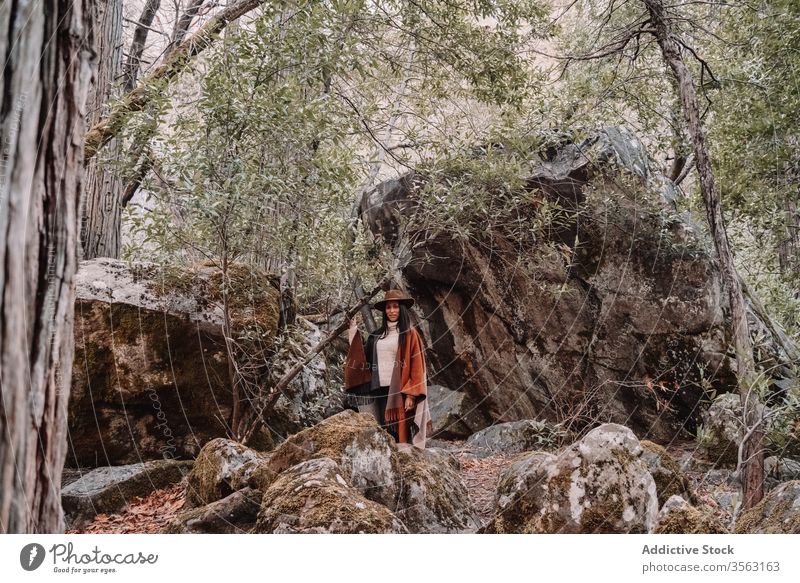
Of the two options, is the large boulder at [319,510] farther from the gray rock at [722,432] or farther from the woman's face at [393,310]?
the gray rock at [722,432]

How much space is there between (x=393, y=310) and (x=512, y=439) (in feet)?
6.88

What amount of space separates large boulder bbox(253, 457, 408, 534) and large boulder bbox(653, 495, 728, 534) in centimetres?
123

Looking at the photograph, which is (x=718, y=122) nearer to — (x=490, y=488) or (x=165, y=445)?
(x=490, y=488)

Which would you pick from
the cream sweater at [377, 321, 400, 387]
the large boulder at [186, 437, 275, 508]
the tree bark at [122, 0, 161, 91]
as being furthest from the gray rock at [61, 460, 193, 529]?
the tree bark at [122, 0, 161, 91]

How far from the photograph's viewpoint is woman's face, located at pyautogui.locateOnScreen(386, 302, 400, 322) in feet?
16.0

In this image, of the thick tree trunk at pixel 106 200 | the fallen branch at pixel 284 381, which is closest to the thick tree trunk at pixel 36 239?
the fallen branch at pixel 284 381

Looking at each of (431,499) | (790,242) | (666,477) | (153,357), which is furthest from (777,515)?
(153,357)

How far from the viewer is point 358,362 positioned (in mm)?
4875

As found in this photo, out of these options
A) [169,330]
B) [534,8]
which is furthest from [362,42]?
[169,330]

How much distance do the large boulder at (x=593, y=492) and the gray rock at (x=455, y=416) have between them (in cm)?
358

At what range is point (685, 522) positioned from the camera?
2734 millimetres

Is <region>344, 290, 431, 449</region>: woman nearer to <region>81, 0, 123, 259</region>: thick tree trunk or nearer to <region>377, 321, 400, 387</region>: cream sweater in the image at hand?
<region>377, 321, 400, 387</region>: cream sweater

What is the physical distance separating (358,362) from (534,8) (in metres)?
3.46
